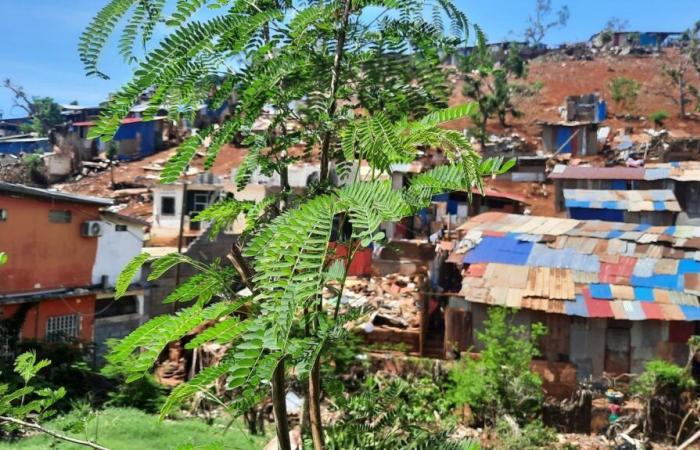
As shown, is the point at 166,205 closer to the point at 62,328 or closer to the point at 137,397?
the point at 62,328

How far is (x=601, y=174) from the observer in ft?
69.5

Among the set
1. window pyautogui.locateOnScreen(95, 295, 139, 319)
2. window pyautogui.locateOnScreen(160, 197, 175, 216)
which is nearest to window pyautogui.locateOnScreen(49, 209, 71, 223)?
window pyautogui.locateOnScreen(95, 295, 139, 319)

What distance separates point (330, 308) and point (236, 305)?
325 mm

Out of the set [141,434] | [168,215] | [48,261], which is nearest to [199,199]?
[168,215]

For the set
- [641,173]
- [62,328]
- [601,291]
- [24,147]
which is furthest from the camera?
[24,147]

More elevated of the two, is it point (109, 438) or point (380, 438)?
point (380, 438)

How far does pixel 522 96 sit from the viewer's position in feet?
141

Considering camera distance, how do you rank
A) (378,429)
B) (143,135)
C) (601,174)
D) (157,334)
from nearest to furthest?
(157,334), (378,429), (601,174), (143,135)

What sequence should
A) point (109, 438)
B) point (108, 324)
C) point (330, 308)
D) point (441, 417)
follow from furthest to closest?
point (108, 324), point (441, 417), point (109, 438), point (330, 308)

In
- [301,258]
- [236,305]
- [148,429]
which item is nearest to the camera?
[301,258]

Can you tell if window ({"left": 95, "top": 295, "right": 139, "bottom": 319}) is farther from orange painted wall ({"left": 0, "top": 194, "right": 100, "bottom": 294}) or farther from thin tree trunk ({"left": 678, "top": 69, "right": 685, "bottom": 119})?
thin tree trunk ({"left": 678, "top": 69, "right": 685, "bottom": 119})

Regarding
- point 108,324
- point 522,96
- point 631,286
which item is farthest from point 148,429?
point 522,96

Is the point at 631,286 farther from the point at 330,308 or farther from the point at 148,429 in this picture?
the point at 330,308

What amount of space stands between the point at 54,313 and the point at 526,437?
9950 mm
